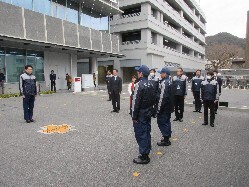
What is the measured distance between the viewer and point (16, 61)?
20344mm

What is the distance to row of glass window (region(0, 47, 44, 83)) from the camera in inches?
763

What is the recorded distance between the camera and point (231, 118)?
992 centimetres

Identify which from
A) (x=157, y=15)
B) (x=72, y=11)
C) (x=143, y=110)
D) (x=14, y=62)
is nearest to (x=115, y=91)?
(x=143, y=110)

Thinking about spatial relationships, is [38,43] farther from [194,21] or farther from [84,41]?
[194,21]

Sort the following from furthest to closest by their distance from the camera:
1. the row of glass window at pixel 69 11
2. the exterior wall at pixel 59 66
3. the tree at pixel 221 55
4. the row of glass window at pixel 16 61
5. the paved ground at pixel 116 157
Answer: the tree at pixel 221 55, the exterior wall at pixel 59 66, the row of glass window at pixel 69 11, the row of glass window at pixel 16 61, the paved ground at pixel 116 157

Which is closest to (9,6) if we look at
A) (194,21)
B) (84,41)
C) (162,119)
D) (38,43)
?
(38,43)

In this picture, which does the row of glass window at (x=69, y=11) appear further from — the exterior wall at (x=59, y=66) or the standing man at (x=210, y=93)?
the standing man at (x=210, y=93)

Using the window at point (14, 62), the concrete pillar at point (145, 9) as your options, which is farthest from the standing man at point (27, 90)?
the concrete pillar at point (145, 9)

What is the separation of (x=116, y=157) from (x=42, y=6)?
20.2 m

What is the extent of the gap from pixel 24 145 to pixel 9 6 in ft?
49.9

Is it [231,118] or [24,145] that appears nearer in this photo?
[24,145]

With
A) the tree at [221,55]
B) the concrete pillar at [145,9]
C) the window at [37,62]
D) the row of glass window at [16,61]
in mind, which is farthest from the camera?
the tree at [221,55]

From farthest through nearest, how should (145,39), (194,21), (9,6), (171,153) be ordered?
(194,21)
(145,39)
(9,6)
(171,153)

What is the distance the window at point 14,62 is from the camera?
19.7 metres
